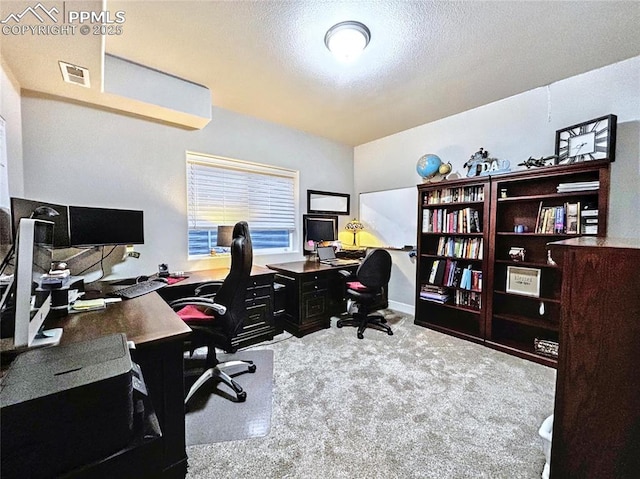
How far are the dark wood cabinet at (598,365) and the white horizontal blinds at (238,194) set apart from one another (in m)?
3.12

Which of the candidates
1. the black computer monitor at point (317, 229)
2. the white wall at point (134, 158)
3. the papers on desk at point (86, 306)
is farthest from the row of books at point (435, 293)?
the papers on desk at point (86, 306)

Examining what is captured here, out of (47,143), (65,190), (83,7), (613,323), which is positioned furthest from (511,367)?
(47,143)

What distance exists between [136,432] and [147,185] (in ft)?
8.19

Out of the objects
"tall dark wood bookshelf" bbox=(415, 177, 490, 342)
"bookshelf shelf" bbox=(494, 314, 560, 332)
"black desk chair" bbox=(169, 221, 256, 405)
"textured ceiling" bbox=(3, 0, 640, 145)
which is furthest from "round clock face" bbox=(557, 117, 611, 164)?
"black desk chair" bbox=(169, 221, 256, 405)

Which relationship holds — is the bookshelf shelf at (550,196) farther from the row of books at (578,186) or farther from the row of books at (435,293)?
the row of books at (435,293)

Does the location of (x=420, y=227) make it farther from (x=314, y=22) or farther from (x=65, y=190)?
(x=65, y=190)

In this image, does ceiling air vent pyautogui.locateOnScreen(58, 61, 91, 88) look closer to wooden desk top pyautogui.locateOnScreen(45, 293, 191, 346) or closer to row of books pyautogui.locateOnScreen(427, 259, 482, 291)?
wooden desk top pyautogui.locateOnScreen(45, 293, 191, 346)

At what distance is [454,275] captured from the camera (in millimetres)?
3172

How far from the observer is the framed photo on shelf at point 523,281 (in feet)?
8.59

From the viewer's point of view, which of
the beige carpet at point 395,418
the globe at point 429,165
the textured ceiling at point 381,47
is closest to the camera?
the beige carpet at point 395,418

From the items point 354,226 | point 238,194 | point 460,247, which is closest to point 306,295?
point 238,194

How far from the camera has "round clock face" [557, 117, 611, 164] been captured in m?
2.21

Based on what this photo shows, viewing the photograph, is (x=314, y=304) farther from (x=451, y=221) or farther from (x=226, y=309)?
(x=451, y=221)

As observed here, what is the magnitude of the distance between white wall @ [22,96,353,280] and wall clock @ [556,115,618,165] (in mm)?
3044
